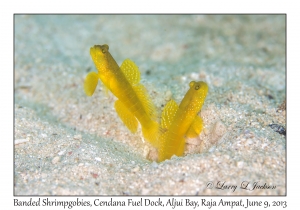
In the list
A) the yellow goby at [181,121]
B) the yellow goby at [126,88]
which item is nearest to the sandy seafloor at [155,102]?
the yellow goby at [181,121]

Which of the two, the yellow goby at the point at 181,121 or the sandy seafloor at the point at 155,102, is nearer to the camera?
the sandy seafloor at the point at 155,102

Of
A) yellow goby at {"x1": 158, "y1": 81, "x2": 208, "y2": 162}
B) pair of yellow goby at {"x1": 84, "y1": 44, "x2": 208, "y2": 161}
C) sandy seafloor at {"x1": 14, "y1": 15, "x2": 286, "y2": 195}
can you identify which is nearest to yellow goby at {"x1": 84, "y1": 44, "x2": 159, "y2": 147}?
pair of yellow goby at {"x1": 84, "y1": 44, "x2": 208, "y2": 161}

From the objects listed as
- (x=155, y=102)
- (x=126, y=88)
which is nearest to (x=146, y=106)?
(x=126, y=88)

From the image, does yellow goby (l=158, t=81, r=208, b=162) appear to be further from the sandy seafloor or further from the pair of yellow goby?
the sandy seafloor

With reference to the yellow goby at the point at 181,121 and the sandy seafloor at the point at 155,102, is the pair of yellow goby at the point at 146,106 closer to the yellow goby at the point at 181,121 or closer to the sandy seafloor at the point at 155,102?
the yellow goby at the point at 181,121

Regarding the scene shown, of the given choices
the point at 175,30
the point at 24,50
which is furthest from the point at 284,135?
the point at 24,50
